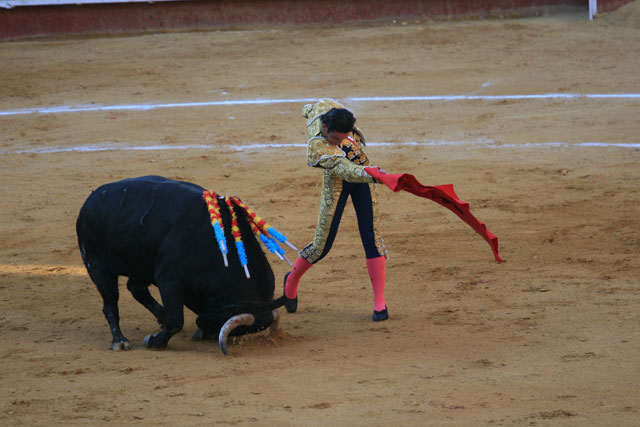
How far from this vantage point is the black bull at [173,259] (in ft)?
17.1

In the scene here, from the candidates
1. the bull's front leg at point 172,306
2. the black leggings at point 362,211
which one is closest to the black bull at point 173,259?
the bull's front leg at point 172,306

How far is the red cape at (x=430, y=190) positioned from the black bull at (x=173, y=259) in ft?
3.16

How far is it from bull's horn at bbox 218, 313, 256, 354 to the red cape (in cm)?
111

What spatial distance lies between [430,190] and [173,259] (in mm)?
1600

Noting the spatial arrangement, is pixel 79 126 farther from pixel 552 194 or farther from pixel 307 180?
pixel 552 194

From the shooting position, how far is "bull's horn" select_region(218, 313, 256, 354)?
5023mm

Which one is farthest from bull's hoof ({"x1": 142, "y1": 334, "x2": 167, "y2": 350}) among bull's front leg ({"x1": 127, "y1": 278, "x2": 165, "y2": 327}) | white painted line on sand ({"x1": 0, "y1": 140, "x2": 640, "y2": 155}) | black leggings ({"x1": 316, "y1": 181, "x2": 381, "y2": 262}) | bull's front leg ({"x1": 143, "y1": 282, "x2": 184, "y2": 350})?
white painted line on sand ({"x1": 0, "y1": 140, "x2": 640, "y2": 155})

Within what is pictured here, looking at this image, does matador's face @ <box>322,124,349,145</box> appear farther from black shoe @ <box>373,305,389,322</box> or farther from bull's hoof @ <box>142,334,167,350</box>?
bull's hoof @ <box>142,334,167,350</box>

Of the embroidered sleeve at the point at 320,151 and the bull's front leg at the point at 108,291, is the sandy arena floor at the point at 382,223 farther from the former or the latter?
the embroidered sleeve at the point at 320,151

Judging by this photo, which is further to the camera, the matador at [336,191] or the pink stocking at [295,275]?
the pink stocking at [295,275]

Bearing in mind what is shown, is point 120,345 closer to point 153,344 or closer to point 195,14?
point 153,344

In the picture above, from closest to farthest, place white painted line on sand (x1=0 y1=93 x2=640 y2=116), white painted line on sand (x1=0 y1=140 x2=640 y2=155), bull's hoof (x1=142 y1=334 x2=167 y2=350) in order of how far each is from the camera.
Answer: bull's hoof (x1=142 y1=334 x2=167 y2=350) < white painted line on sand (x1=0 y1=140 x2=640 y2=155) < white painted line on sand (x1=0 y1=93 x2=640 y2=116)

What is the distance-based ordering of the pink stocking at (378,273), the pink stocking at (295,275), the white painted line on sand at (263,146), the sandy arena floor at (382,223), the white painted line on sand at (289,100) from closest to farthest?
the sandy arena floor at (382,223)
the pink stocking at (378,273)
the pink stocking at (295,275)
the white painted line on sand at (263,146)
the white painted line on sand at (289,100)

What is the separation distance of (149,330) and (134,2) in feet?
33.0
